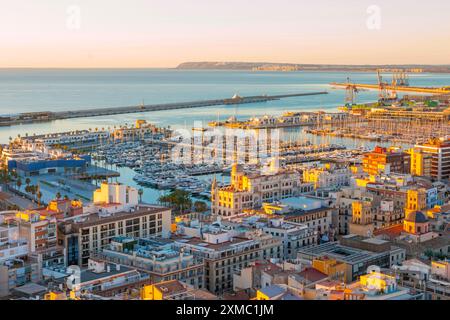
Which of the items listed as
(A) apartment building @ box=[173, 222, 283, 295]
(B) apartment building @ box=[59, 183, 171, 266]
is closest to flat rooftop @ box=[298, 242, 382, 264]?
(A) apartment building @ box=[173, 222, 283, 295]

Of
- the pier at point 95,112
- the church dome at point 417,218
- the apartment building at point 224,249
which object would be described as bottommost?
the apartment building at point 224,249

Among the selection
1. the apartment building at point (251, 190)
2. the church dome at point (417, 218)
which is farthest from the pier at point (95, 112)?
the church dome at point (417, 218)

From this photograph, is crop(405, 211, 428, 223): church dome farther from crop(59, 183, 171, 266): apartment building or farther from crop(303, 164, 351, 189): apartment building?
crop(303, 164, 351, 189): apartment building

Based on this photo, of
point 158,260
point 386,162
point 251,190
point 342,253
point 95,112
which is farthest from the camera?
point 95,112

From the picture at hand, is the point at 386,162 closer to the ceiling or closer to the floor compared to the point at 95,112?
closer to the floor

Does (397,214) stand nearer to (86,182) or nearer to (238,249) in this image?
(238,249)

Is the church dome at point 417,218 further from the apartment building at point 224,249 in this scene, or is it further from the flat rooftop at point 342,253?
the apartment building at point 224,249

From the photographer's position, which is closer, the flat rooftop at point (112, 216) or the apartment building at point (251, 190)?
the flat rooftop at point (112, 216)

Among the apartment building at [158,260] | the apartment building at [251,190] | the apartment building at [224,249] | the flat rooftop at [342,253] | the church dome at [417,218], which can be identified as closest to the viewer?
the apartment building at [158,260]

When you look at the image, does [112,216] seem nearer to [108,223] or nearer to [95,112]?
[108,223]

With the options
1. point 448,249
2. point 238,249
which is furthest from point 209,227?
point 448,249

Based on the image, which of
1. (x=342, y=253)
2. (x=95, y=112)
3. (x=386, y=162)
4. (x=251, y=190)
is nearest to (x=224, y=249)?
(x=342, y=253)
